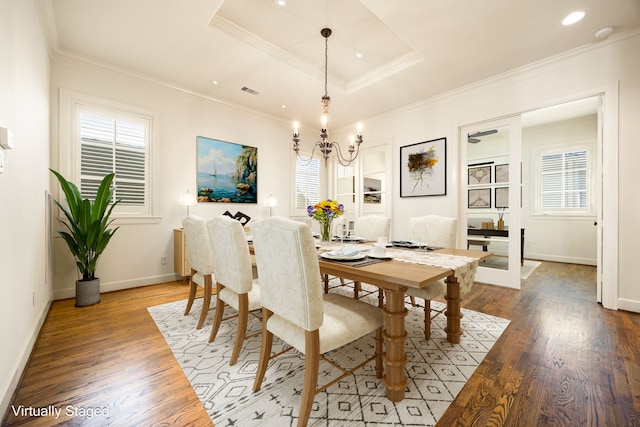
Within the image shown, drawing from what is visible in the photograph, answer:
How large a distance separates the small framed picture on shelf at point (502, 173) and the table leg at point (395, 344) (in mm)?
3044

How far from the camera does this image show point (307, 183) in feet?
17.8

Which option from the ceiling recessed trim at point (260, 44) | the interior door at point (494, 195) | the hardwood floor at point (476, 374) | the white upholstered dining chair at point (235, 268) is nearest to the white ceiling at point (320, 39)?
the ceiling recessed trim at point (260, 44)

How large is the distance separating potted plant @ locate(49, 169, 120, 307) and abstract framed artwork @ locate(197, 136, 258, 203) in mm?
1312

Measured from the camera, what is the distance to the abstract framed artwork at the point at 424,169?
399 centimetres

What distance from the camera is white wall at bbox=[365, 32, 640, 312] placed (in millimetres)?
2617

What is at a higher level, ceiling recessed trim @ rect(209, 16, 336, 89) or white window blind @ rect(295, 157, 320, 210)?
ceiling recessed trim @ rect(209, 16, 336, 89)

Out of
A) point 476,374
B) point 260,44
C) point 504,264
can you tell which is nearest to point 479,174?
point 504,264

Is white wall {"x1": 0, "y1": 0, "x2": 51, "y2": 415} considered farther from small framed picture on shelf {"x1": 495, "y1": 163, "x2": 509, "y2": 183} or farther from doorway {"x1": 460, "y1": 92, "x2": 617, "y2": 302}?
small framed picture on shelf {"x1": 495, "y1": 163, "x2": 509, "y2": 183}

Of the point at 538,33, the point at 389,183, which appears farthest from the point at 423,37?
the point at 389,183

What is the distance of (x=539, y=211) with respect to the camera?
558 cm

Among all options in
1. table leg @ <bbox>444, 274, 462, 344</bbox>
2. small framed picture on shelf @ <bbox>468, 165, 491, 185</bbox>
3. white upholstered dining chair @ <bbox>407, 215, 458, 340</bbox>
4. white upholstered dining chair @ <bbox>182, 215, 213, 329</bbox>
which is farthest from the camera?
small framed picture on shelf @ <bbox>468, 165, 491, 185</bbox>

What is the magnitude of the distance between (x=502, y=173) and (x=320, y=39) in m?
2.89

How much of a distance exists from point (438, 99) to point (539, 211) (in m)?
3.70

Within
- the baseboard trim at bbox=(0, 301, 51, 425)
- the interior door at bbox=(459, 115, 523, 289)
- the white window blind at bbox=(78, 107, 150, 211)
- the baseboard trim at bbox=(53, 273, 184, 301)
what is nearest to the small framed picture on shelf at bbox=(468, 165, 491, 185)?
the interior door at bbox=(459, 115, 523, 289)
